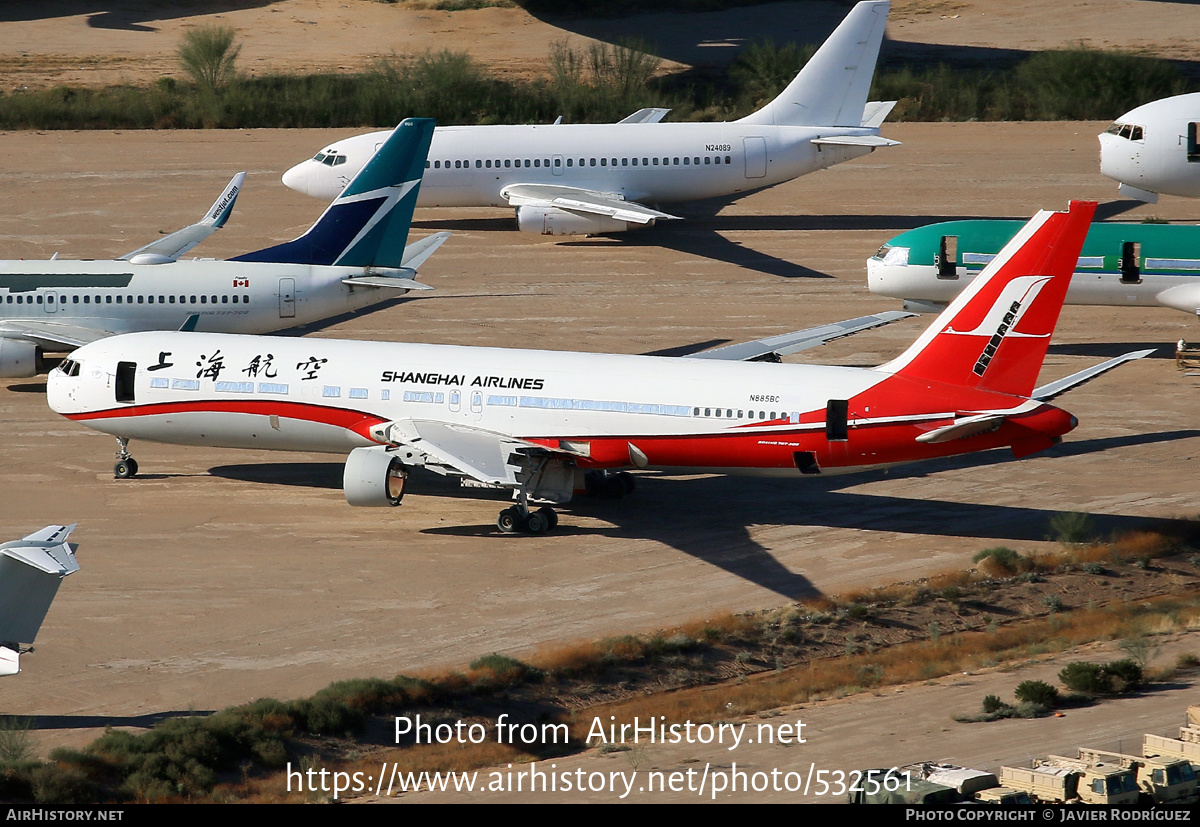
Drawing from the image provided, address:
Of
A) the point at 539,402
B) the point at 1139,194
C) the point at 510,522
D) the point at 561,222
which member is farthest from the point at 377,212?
the point at 1139,194

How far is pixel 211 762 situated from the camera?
23438 mm

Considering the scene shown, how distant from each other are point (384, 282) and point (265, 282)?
374 centimetres

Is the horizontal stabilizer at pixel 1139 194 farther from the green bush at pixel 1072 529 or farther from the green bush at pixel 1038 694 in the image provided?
the green bush at pixel 1038 694

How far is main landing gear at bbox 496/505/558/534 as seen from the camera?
34.1 metres

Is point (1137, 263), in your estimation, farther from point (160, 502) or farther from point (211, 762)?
point (211, 762)

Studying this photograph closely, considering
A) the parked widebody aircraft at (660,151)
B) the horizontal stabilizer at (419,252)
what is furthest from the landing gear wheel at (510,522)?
the parked widebody aircraft at (660,151)

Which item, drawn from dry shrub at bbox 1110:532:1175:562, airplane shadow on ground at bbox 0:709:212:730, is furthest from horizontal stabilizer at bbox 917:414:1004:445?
airplane shadow on ground at bbox 0:709:212:730

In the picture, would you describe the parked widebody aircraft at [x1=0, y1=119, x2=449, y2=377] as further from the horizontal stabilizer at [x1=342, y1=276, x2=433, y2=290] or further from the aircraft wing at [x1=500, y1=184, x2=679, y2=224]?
the aircraft wing at [x1=500, y1=184, x2=679, y2=224]

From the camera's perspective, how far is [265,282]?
147 ft

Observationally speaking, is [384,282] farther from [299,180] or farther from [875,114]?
[875,114]

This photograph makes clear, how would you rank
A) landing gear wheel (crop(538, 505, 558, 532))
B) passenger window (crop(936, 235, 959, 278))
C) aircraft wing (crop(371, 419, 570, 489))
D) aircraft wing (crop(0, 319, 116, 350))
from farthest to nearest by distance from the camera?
passenger window (crop(936, 235, 959, 278)) < aircraft wing (crop(0, 319, 116, 350)) < landing gear wheel (crop(538, 505, 558, 532)) < aircraft wing (crop(371, 419, 570, 489))

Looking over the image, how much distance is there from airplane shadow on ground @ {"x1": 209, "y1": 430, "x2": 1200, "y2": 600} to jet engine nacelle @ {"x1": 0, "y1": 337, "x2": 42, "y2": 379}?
8366mm


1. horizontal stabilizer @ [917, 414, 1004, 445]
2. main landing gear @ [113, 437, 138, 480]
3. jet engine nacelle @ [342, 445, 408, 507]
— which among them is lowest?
main landing gear @ [113, 437, 138, 480]

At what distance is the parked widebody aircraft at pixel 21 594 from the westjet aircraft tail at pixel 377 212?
23.2 metres
